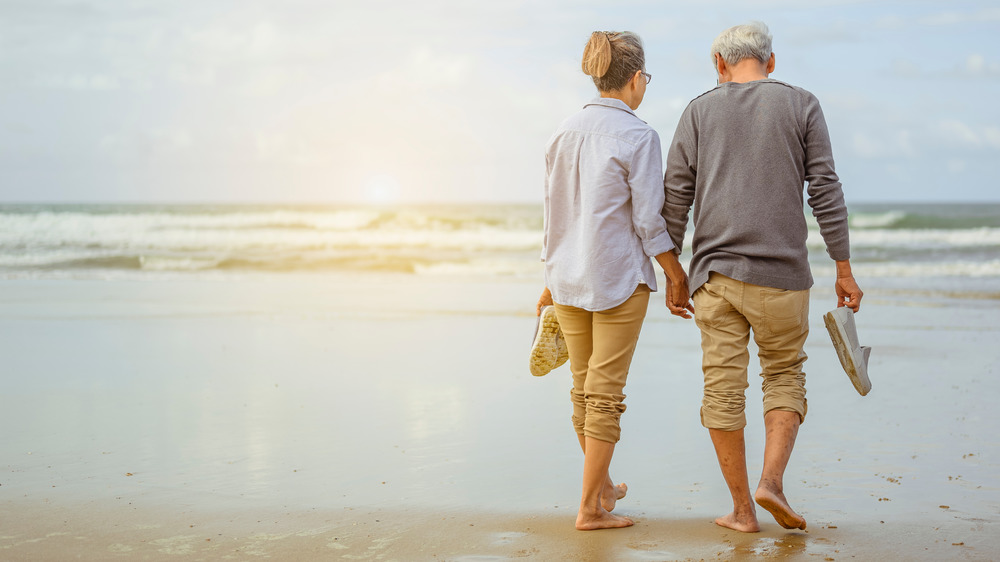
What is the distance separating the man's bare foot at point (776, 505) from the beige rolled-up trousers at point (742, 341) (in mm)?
209

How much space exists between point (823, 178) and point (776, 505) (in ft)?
3.20

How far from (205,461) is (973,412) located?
371cm

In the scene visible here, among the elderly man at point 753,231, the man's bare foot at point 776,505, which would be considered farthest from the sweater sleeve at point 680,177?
the man's bare foot at point 776,505

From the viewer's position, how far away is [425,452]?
12.0 ft

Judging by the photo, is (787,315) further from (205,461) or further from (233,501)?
(205,461)

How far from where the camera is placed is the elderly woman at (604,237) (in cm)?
259

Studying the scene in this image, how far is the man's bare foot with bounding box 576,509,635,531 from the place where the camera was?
8.93ft

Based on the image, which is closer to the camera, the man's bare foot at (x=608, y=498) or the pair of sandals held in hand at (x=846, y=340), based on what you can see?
the pair of sandals held in hand at (x=846, y=340)

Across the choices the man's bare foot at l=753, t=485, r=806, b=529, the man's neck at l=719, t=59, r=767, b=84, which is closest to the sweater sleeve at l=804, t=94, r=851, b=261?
the man's neck at l=719, t=59, r=767, b=84

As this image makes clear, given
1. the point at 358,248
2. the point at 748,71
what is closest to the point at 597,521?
the point at 748,71

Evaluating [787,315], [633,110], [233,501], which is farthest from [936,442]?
[233,501]

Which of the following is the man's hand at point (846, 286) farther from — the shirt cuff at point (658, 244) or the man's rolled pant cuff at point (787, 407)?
the shirt cuff at point (658, 244)

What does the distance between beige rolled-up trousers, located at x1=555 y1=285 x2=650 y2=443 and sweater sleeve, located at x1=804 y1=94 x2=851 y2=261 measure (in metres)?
0.57

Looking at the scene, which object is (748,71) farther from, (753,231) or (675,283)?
(675,283)
